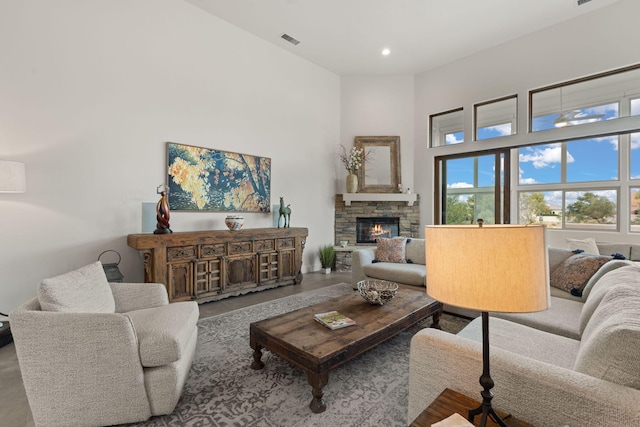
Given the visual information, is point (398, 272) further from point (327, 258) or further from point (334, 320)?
point (327, 258)

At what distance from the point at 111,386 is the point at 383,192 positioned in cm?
539

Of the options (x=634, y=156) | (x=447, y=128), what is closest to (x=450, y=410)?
(x=447, y=128)

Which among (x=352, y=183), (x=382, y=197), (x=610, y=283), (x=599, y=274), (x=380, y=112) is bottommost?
(x=599, y=274)

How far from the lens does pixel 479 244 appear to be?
2.97 ft

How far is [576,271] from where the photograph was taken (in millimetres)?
2738

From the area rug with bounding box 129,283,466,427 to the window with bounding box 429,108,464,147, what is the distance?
177 inches

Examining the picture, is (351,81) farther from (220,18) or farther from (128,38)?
(128,38)

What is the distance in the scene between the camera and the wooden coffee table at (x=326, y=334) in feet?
5.72

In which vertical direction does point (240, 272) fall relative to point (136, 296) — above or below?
below

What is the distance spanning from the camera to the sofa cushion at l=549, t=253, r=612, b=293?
104 inches

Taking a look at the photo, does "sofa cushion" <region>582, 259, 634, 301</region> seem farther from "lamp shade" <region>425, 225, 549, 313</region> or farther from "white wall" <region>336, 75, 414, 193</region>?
"white wall" <region>336, 75, 414, 193</region>

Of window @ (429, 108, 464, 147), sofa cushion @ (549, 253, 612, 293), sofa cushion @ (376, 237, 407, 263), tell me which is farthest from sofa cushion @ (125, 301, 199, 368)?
window @ (429, 108, 464, 147)

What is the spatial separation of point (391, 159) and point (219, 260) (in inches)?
160

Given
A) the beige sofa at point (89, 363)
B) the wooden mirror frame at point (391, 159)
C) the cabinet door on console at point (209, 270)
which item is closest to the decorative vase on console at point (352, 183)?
the wooden mirror frame at point (391, 159)
